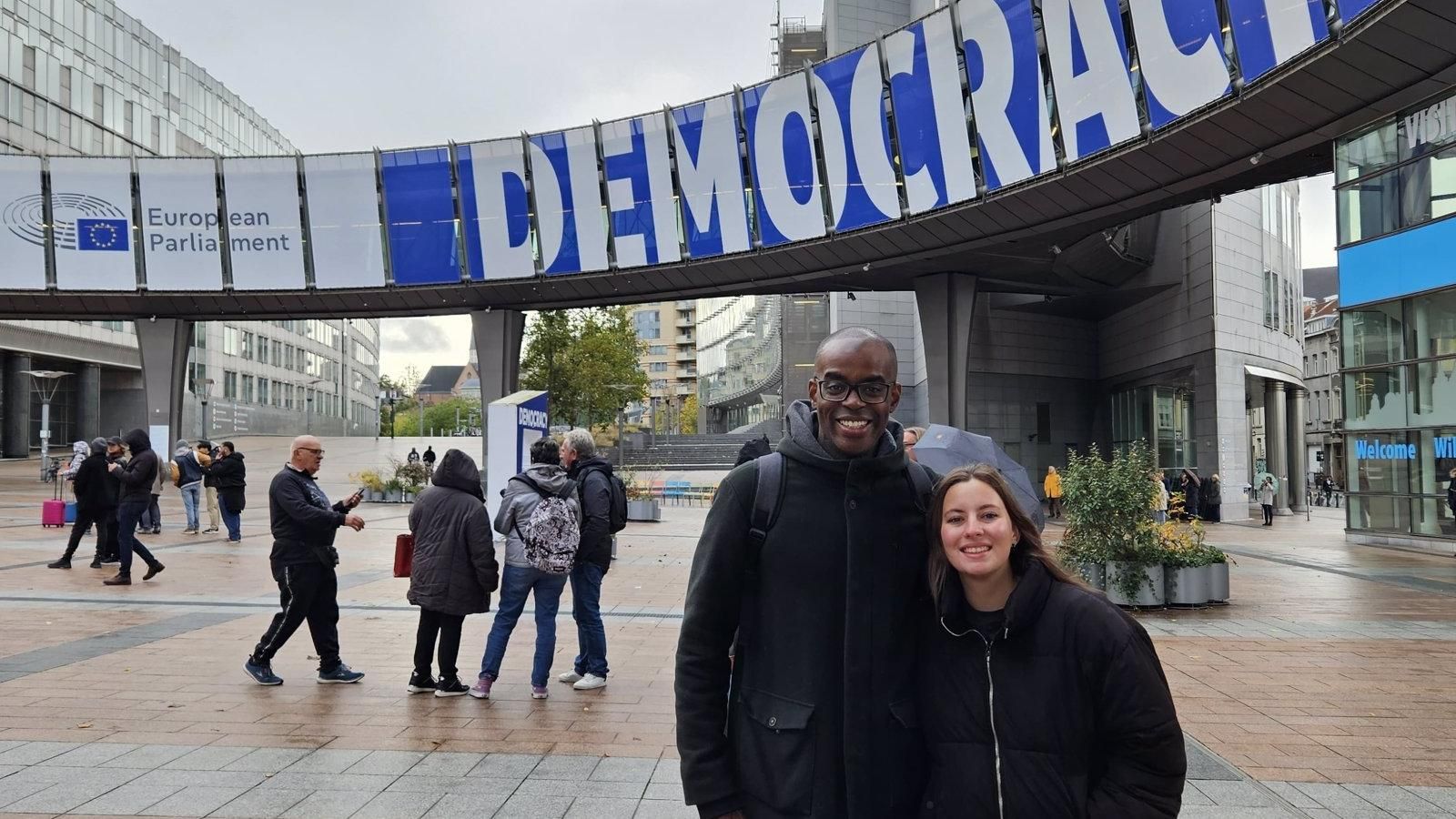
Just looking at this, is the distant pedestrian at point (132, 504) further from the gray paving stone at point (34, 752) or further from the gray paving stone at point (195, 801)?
the gray paving stone at point (195, 801)

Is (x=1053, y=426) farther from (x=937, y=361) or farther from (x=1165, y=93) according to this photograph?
(x=1165, y=93)

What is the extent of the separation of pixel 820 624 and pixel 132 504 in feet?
40.8

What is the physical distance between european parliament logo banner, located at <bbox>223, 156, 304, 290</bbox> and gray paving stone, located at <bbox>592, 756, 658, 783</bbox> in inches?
1217

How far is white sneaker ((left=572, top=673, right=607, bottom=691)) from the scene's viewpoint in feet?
23.0

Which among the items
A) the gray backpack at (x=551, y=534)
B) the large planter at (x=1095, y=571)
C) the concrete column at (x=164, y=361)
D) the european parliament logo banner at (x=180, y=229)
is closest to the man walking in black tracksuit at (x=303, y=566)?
the gray backpack at (x=551, y=534)

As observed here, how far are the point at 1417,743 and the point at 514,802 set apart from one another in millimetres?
5143

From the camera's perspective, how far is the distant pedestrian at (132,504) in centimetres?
1198

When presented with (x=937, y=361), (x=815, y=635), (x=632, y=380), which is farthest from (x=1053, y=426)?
(x=815, y=635)

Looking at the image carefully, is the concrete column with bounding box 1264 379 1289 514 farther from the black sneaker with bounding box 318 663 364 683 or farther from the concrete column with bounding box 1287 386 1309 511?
the black sneaker with bounding box 318 663 364 683

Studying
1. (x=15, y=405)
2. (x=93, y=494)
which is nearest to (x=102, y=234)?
(x=93, y=494)

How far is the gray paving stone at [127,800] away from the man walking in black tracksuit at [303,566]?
221cm

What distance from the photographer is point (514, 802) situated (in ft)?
15.3

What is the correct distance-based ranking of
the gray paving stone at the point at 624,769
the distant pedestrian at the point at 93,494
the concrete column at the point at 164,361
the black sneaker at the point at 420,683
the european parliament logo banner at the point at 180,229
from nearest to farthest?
the gray paving stone at the point at 624,769 < the black sneaker at the point at 420,683 < the distant pedestrian at the point at 93,494 < the european parliament logo banner at the point at 180,229 < the concrete column at the point at 164,361

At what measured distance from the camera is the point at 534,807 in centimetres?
458
